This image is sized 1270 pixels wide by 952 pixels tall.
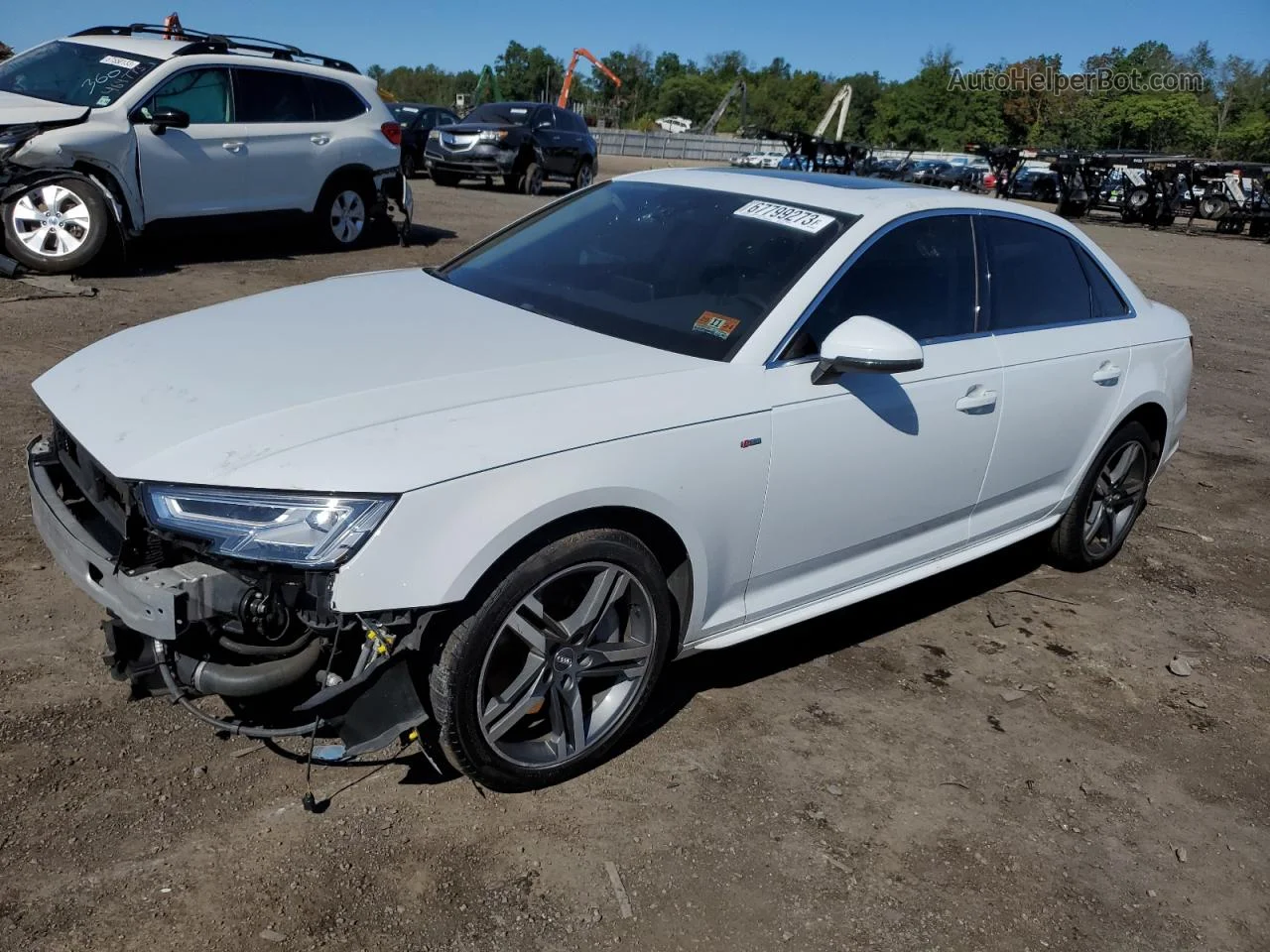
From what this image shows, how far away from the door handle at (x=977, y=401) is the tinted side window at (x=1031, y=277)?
317 mm

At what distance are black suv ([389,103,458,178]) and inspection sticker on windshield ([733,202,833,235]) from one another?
1824 cm

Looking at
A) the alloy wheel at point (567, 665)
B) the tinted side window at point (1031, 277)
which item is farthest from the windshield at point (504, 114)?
the alloy wheel at point (567, 665)

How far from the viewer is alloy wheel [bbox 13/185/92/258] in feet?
28.3

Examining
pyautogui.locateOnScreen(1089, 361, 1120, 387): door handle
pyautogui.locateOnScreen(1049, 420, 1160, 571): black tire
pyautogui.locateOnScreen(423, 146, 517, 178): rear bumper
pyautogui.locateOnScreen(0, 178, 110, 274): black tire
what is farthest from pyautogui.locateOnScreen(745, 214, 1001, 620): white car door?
pyautogui.locateOnScreen(423, 146, 517, 178): rear bumper

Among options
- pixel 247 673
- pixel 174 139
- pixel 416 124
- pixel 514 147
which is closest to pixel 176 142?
pixel 174 139

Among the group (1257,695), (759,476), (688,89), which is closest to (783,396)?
(759,476)

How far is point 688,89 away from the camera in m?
128

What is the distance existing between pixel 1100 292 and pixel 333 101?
8.49 meters

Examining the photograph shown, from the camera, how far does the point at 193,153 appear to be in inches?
376

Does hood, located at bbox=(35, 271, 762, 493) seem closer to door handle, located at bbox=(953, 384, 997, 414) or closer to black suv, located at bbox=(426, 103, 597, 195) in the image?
door handle, located at bbox=(953, 384, 997, 414)

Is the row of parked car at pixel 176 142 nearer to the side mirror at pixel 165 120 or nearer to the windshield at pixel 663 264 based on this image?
the side mirror at pixel 165 120

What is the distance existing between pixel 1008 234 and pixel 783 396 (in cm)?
165

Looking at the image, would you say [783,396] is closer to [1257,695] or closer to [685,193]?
[685,193]

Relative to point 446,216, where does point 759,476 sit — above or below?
above
